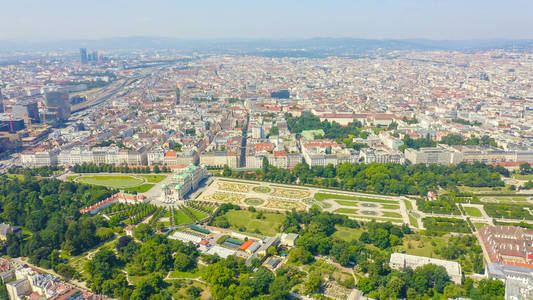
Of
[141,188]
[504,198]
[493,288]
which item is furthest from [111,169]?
[504,198]

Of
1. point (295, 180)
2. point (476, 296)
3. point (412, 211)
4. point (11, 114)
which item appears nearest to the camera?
point (476, 296)

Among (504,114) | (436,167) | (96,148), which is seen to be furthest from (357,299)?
(504,114)

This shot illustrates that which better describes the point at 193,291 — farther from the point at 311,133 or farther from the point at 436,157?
the point at 311,133

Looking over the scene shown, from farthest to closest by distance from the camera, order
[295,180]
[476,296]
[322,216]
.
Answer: [295,180] < [322,216] < [476,296]

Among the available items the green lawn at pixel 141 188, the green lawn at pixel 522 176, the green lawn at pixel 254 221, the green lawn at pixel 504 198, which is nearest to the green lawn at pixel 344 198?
the green lawn at pixel 254 221

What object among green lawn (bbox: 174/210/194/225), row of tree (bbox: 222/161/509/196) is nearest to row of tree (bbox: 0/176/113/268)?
green lawn (bbox: 174/210/194/225)

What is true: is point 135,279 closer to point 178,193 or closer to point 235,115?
point 178,193

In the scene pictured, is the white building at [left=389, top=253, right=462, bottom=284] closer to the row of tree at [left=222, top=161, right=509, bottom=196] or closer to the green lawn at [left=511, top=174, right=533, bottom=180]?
the row of tree at [left=222, top=161, right=509, bottom=196]

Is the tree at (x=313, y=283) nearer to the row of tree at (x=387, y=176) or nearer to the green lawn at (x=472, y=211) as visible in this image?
the green lawn at (x=472, y=211)

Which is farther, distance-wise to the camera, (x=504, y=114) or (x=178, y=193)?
(x=504, y=114)
